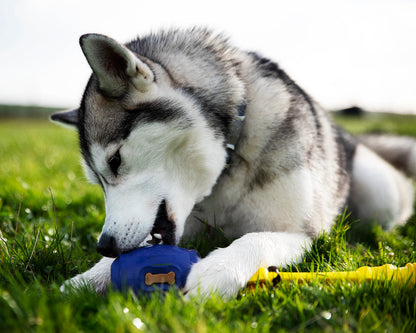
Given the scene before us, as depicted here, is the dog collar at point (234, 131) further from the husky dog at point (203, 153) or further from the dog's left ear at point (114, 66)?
the dog's left ear at point (114, 66)

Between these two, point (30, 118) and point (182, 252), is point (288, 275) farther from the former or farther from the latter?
point (30, 118)

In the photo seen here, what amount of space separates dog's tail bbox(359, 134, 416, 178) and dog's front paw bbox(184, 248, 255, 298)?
4.10 metres

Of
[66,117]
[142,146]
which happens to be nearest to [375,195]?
[142,146]

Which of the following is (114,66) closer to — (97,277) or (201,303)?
(97,277)

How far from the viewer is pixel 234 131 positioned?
269cm

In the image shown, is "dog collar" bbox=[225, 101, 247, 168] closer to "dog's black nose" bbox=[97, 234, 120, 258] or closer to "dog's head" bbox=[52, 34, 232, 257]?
"dog's head" bbox=[52, 34, 232, 257]

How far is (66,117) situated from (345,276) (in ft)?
8.12

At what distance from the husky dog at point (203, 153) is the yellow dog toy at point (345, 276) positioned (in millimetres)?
72

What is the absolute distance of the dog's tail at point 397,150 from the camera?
5328 millimetres

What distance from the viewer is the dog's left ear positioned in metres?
2.22

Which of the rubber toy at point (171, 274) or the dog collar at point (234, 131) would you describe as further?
the dog collar at point (234, 131)

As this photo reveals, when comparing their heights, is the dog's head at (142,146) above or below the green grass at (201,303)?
above

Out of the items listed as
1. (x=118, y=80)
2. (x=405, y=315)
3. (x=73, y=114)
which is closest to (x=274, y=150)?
(x=118, y=80)

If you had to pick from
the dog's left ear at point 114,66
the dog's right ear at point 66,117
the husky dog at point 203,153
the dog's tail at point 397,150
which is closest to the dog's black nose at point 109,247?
the husky dog at point 203,153
